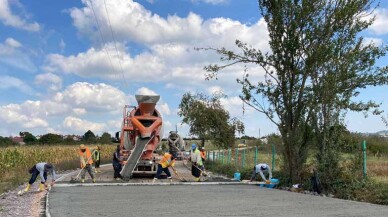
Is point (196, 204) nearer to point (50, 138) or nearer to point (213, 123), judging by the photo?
point (213, 123)

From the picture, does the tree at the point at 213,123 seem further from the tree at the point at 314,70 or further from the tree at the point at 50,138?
the tree at the point at 50,138

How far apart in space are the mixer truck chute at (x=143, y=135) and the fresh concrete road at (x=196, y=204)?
595cm

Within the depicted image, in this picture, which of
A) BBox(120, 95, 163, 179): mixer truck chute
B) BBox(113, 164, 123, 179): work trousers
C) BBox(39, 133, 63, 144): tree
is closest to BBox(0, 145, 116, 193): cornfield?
BBox(113, 164, 123, 179): work trousers

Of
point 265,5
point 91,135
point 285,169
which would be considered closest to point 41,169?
point 285,169

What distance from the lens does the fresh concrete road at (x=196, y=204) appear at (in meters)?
11.2

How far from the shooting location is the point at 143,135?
2316 cm

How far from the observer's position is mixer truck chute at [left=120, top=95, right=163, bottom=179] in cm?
2292

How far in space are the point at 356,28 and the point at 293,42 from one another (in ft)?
7.83

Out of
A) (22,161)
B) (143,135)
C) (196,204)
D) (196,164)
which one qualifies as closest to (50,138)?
(22,161)

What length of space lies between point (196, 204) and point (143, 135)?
34.9ft

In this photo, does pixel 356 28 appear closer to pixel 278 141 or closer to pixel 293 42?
pixel 293 42

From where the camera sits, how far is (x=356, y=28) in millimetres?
17922

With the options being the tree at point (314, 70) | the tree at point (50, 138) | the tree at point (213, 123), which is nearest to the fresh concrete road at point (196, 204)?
the tree at point (314, 70)

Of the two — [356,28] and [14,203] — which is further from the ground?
[356,28]
